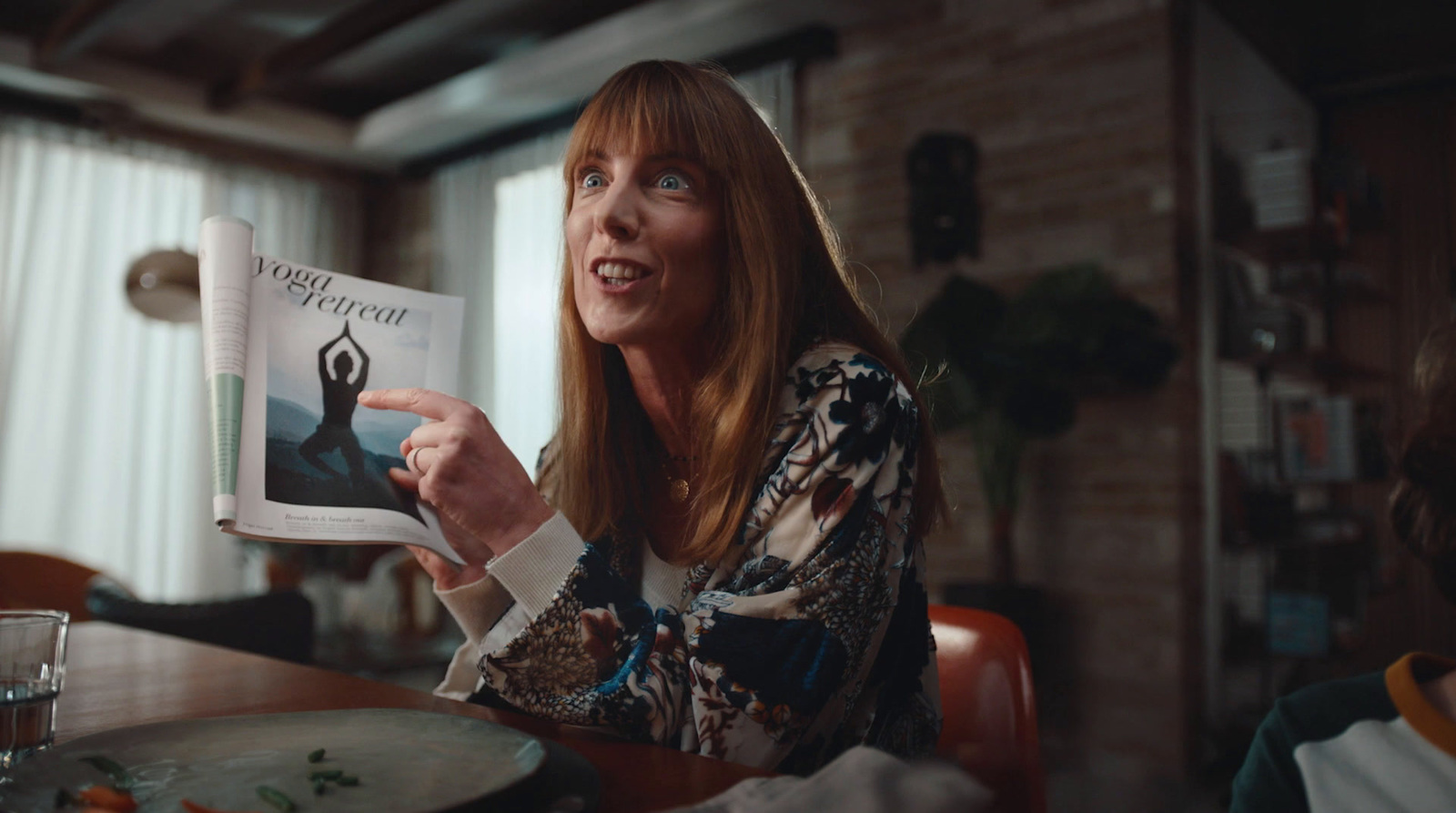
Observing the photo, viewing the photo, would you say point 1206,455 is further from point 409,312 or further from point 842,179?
point 409,312

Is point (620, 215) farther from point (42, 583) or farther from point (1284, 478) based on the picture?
point (1284, 478)

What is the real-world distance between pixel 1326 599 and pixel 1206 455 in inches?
21.1

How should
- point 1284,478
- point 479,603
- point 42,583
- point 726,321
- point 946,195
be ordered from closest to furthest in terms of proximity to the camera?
point 479,603 < point 726,321 < point 42,583 < point 1284,478 < point 946,195

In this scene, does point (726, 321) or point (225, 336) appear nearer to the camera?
point (225, 336)

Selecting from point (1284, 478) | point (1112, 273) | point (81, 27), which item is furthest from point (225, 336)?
point (81, 27)

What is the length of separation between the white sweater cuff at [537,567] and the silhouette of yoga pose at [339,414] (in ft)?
0.51

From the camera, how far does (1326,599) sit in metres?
2.89

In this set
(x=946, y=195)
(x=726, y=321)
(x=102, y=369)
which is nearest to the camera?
(x=726, y=321)

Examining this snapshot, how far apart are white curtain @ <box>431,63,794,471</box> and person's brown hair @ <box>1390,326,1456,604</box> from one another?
13.6 ft

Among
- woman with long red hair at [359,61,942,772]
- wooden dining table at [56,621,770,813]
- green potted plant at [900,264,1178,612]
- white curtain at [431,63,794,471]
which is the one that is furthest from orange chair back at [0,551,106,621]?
white curtain at [431,63,794,471]

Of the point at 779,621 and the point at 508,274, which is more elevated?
the point at 508,274

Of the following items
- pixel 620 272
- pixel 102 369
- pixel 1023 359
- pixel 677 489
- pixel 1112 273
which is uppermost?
pixel 1112 273

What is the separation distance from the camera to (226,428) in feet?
2.49

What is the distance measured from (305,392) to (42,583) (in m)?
1.70
